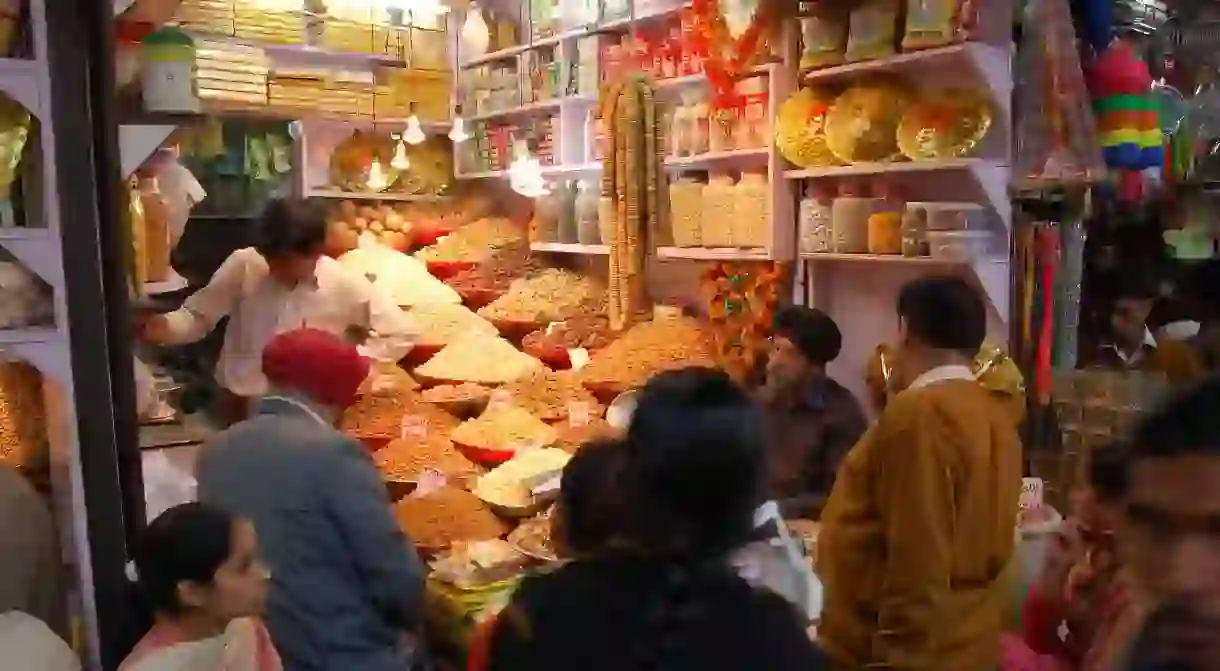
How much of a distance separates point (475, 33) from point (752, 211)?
100 inches

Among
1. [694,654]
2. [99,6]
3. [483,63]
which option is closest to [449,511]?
[99,6]

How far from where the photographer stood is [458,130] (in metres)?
5.87

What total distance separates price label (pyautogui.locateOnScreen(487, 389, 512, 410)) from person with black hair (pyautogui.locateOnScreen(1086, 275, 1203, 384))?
199 centimetres

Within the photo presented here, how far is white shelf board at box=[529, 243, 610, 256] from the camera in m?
4.96

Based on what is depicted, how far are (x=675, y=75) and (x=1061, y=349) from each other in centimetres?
197

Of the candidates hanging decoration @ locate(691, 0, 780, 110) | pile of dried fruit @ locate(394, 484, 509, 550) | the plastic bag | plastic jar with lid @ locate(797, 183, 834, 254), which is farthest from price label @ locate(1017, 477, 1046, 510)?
the plastic bag

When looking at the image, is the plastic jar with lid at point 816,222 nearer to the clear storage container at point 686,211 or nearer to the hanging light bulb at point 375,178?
the clear storage container at point 686,211

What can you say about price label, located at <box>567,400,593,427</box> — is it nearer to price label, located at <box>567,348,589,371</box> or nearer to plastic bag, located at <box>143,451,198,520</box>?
price label, located at <box>567,348,589,371</box>

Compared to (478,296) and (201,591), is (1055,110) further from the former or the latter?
(478,296)

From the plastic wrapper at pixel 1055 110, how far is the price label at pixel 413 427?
7.12 feet

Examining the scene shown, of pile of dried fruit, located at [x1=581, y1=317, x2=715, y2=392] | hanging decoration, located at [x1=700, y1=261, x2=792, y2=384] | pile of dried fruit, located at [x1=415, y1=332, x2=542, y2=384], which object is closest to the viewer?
hanging decoration, located at [x1=700, y1=261, x2=792, y2=384]

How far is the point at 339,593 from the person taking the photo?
2260 millimetres

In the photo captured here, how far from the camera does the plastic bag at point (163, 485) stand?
304 centimetres

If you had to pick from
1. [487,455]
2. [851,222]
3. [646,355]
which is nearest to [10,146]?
[487,455]
